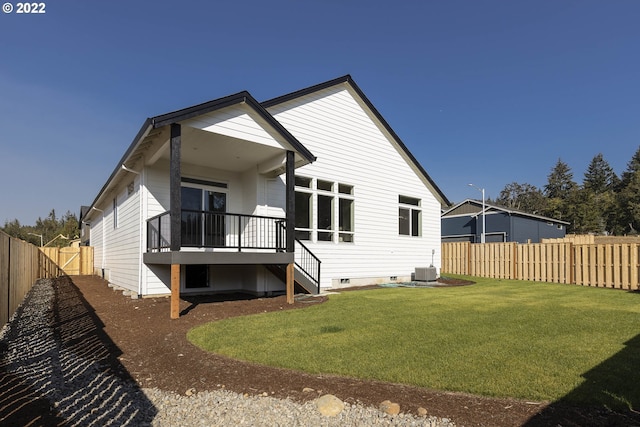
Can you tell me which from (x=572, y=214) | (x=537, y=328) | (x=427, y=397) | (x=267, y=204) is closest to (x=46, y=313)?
(x=267, y=204)

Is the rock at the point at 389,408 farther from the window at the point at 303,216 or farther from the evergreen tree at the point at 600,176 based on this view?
the evergreen tree at the point at 600,176

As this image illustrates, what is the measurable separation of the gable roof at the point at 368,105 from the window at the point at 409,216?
133 centimetres

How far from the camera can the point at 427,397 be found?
3633 mm

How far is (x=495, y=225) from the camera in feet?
104

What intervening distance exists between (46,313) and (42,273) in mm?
14432

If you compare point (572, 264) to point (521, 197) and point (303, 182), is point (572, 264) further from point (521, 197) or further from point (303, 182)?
point (521, 197)

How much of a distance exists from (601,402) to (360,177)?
1165 cm

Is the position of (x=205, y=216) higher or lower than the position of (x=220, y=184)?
lower

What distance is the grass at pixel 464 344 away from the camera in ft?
12.9

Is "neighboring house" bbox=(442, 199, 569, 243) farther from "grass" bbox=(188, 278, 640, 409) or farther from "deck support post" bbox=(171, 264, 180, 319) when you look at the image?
"deck support post" bbox=(171, 264, 180, 319)

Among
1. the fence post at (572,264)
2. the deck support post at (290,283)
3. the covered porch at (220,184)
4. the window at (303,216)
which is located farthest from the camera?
the fence post at (572,264)

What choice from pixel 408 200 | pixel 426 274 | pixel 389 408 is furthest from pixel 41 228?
pixel 389 408

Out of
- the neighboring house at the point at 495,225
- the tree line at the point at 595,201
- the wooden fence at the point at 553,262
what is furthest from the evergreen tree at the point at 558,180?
the wooden fence at the point at 553,262

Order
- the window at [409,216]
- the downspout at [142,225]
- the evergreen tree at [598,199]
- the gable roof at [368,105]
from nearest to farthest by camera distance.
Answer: the downspout at [142,225], the gable roof at [368,105], the window at [409,216], the evergreen tree at [598,199]
